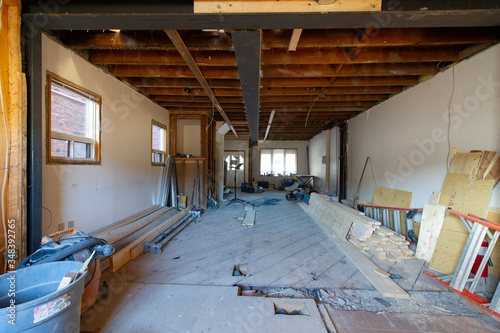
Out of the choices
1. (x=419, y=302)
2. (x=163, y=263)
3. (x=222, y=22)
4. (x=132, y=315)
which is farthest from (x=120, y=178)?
(x=419, y=302)

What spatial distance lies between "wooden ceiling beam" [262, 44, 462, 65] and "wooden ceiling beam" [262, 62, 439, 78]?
360 millimetres

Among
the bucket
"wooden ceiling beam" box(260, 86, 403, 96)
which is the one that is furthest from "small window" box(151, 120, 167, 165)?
the bucket

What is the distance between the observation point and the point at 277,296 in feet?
6.55

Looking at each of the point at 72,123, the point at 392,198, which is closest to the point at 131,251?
the point at 72,123

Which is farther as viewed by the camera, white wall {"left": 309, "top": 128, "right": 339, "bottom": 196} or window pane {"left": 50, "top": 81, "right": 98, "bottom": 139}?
white wall {"left": 309, "top": 128, "right": 339, "bottom": 196}

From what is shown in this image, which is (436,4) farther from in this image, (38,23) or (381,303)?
(38,23)

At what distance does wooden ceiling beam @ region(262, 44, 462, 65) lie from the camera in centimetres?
270

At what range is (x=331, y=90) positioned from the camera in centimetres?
395

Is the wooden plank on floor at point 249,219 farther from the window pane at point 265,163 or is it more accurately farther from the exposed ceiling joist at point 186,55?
the window pane at point 265,163

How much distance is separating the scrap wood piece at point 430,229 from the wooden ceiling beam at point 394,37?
206 cm

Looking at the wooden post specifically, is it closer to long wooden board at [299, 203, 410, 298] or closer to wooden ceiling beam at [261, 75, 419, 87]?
wooden ceiling beam at [261, 75, 419, 87]

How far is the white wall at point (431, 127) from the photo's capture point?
2447 mm

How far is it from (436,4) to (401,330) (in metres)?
2.64

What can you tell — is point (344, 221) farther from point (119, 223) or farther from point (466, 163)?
point (119, 223)
